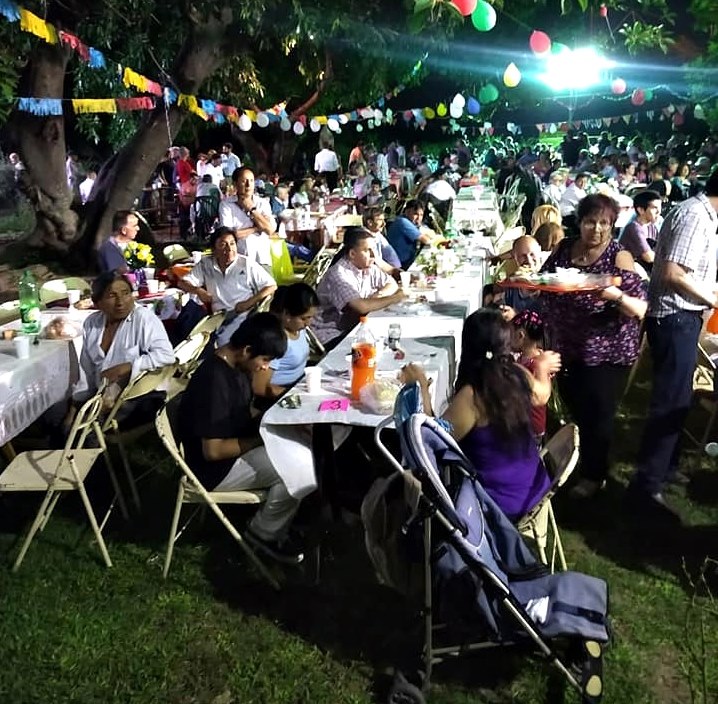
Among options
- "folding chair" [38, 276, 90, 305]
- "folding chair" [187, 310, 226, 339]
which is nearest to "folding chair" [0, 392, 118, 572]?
"folding chair" [187, 310, 226, 339]

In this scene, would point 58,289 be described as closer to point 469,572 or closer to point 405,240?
point 405,240

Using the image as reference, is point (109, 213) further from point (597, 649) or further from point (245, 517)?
point (597, 649)

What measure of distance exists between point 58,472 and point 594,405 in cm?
265

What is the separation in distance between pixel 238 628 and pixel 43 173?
920 cm

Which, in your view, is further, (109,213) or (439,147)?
(439,147)

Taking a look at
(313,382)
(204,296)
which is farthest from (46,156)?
(313,382)

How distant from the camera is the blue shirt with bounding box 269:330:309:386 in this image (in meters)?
4.44

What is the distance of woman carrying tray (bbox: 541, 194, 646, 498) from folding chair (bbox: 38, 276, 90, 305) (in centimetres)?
375

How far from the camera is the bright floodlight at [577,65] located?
11.2 m

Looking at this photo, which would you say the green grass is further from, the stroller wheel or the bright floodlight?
the bright floodlight

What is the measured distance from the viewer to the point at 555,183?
12805 mm

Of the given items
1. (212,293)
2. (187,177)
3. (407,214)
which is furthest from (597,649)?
(187,177)

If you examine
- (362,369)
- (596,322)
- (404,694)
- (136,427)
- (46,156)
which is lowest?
(404,694)

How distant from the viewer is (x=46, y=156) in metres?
10.6
